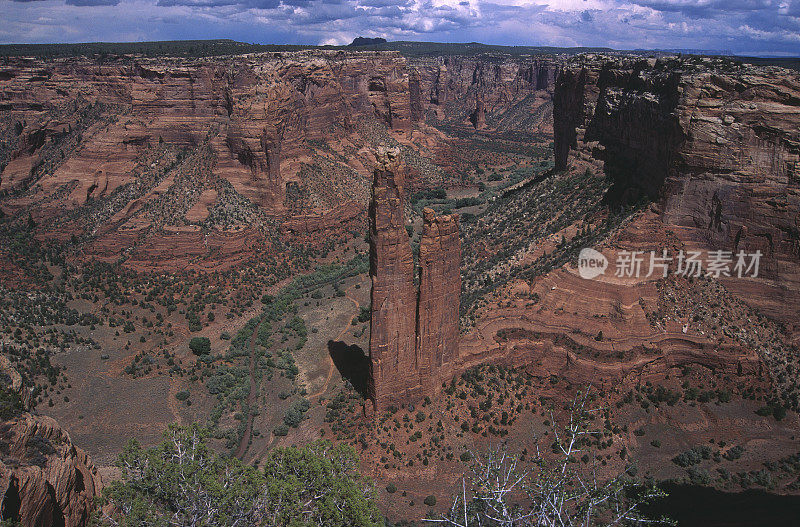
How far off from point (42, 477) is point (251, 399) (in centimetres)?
2510

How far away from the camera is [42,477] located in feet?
60.8

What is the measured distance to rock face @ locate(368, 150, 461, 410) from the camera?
32000mm

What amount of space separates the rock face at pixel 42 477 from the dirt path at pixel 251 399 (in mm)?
14344

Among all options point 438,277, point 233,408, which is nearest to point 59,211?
point 233,408

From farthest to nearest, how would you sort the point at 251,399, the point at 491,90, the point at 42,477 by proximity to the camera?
1. the point at 491,90
2. the point at 251,399
3. the point at 42,477

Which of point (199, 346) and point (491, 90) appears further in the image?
point (491, 90)

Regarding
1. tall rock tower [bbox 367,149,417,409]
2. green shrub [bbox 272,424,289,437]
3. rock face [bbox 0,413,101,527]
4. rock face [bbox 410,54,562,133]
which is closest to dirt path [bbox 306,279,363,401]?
green shrub [bbox 272,424,289,437]

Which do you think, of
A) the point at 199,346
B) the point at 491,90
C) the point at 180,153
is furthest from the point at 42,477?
the point at 491,90

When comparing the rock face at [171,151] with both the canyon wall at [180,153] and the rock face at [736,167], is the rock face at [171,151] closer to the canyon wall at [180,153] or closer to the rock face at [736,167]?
the canyon wall at [180,153]

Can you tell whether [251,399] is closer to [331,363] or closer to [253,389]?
[253,389]

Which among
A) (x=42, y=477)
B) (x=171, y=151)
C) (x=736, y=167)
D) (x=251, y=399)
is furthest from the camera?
(x=171, y=151)

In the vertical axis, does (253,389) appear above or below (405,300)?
below

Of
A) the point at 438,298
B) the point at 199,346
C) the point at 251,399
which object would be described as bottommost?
the point at 251,399

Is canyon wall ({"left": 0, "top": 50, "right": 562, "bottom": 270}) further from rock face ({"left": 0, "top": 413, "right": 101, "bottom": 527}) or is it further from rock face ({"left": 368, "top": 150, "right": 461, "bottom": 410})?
rock face ({"left": 0, "top": 413, "right": 101, "bottom": 527})
